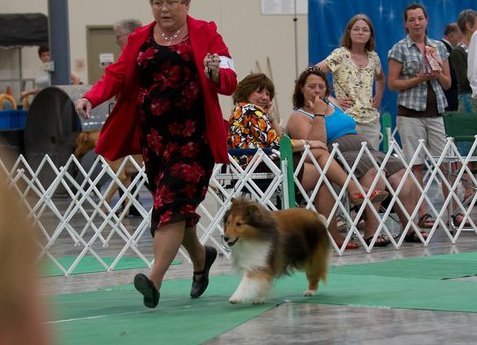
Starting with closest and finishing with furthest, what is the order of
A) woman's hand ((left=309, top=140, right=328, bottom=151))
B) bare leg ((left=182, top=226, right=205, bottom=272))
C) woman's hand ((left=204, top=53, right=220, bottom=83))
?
woman's hand ((left=204, top=53, right=220, bottom=83)), bare leg ((left=182, top=226, right=205, bottom=272)), woman's hand ((left=309, top=140, right=328, bottom=151))

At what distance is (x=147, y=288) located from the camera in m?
4.86

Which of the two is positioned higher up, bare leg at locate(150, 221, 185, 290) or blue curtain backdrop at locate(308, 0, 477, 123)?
blue curtain backdrop at locate(308, 0, 477, 123)

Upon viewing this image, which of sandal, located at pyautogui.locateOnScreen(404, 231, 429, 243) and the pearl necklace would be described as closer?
the pearl necklace

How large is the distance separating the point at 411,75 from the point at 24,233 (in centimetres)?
793

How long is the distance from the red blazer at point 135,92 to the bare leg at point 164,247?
37 cm

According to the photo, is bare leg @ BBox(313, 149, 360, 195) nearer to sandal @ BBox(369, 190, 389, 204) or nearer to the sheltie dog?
sandal @ BBox(369, 190, 389, 204)

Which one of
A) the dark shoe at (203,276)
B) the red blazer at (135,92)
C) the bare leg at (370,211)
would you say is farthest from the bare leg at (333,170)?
the red blazer at (135,92)

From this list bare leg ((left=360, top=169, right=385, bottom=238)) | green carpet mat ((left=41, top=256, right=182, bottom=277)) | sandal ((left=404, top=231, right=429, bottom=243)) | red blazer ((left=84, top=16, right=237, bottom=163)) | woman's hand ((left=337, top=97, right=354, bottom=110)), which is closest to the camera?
red blazer ((left=84, top=16, right=237, bottom=163))

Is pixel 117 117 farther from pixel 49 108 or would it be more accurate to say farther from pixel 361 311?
pixel 49 108

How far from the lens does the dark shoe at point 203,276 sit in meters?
5.31

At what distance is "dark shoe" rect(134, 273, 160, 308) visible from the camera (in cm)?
484

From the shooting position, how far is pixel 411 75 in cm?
877

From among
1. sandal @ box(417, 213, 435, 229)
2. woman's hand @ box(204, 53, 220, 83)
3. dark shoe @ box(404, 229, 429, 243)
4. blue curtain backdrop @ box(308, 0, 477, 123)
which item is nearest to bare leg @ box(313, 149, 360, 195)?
dark shoe @ box(404, 229, 429, 243)

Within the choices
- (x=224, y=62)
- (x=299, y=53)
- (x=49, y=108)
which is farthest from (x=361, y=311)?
(x=299, y=53)
